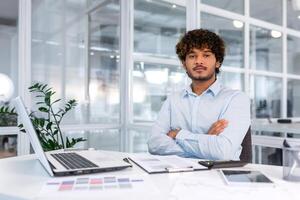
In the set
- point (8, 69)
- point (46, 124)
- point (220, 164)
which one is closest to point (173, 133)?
point (220, 164)

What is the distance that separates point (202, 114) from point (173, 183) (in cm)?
87

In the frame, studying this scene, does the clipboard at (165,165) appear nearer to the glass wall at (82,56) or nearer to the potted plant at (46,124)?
the potted plant at (46,124)

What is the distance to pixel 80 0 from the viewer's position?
394cm

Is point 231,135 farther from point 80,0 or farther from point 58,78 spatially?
point 80,0

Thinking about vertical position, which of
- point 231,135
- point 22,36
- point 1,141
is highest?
point 22,36

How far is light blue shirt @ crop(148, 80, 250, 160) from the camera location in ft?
5.17

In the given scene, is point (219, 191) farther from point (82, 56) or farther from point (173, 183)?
point (82, 56)

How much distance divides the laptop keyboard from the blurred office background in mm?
2298

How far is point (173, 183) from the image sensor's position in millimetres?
1004

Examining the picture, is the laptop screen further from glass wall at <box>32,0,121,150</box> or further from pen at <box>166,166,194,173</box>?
glass wall at <box>32,0,121,150</box>

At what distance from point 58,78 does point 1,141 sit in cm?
93

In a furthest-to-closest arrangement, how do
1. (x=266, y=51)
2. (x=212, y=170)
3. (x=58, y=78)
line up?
(x=266, y=51) < (x=58, y=78) < (x=212, y=170)

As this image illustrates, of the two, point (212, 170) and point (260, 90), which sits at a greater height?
point (260, 90)

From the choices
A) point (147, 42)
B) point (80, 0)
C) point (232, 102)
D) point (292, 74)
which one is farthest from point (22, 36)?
point (292, 74)
